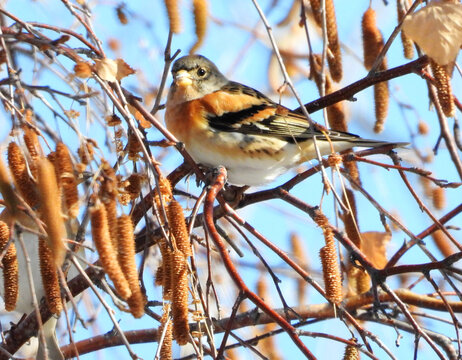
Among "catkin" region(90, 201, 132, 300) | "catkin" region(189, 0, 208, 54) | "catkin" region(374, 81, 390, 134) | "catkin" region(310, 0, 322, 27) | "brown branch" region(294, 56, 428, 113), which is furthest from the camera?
"catkin" region(374, 81, 390, 134)

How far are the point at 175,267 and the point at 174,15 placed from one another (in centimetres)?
109

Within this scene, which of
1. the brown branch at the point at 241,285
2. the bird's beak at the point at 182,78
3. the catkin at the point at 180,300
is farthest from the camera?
the bird's beak at the point at 182,78

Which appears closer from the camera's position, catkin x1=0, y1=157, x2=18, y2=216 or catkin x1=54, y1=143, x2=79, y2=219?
catkin x1=0, y1=157, x2=18, y2=216

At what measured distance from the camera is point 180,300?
208cm

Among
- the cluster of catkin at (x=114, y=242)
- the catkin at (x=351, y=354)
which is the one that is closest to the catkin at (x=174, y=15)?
the cluster of catkin at (x=114, y=242)

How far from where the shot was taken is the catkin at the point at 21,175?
2207mm

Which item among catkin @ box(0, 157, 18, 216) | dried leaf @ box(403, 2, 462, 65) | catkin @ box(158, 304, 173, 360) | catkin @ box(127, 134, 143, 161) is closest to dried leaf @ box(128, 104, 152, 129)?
catkin @ box(127, 134, 143, 161)

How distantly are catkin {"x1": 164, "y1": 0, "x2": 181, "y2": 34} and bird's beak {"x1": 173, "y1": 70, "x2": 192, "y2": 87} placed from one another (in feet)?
4.01

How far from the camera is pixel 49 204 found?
1699 millimetres

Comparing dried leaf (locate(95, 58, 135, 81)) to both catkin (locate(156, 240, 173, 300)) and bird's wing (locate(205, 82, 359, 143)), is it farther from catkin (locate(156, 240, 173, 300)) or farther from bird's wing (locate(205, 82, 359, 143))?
bird's wing (locate(205, 82, 359, 143))

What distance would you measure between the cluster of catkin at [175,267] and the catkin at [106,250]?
23cm

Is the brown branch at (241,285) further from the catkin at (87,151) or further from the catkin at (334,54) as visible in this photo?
the catkin at (334,54)

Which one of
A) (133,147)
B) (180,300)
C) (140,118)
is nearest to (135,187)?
(133,147)

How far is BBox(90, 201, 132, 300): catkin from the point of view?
1.85 meters
